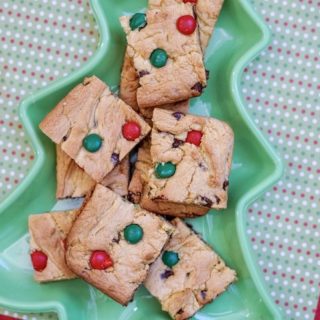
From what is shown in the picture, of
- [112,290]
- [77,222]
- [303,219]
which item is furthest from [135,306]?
[303,219]

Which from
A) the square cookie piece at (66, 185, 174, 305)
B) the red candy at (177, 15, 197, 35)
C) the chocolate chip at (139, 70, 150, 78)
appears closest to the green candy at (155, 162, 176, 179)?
the square cookie piece at (66, 185, 174, 305)

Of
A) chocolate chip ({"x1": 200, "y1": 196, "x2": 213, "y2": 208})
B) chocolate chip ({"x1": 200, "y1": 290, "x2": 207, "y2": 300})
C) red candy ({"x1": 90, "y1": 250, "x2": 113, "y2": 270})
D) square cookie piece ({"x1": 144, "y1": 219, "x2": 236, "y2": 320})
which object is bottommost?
chocolate chip ({"x1": 200, "y1": 290, "x2": 207, "y2": 300})

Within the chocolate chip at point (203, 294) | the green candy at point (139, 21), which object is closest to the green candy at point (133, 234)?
the chocolate chip at point (203, 294)

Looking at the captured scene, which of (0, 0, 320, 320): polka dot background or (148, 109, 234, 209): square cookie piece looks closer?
(148, 109, 234, 209): square cookie piece

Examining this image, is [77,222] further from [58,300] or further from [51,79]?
[51,79]

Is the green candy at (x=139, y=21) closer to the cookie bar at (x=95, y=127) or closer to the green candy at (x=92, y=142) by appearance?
the cookie bar at (x=95, y=127)

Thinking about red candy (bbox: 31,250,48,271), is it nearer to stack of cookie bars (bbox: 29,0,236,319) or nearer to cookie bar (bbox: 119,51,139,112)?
stack of cookie bars (bbox: 29,0,236,319)
